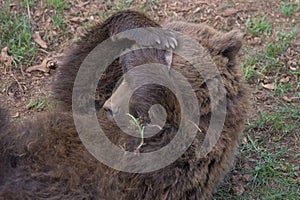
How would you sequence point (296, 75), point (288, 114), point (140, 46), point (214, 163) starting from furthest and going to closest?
1. point (296, 75)
2. point (288, 114)
3. point (140, 46)
4. point (214, 163)

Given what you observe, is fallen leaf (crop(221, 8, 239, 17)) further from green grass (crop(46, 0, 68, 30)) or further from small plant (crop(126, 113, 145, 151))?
small plant (crop(126, 113, 145, 151))

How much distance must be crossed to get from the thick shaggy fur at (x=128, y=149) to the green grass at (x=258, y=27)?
5.27 feet

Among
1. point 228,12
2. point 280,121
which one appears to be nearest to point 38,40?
point 228,12

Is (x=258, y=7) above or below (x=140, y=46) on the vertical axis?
Result: below

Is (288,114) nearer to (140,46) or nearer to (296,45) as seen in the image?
(296,45)

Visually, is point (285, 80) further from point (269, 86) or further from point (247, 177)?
point (247, 177)

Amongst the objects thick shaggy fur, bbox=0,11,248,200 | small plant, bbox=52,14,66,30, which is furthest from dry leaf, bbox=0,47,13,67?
thick shaggy fur, bbox=0,11,248,200

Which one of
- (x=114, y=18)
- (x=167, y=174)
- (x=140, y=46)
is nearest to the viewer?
(x=167, y=174)

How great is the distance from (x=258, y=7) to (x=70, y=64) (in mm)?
2303

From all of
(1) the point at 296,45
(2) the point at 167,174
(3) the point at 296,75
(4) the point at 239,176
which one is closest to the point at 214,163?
(2) the point at 167,174

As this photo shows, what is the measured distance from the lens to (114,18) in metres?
4.03

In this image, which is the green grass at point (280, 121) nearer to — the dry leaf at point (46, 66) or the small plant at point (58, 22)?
the dry leaf at point (46, 66)

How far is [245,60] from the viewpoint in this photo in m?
4.94

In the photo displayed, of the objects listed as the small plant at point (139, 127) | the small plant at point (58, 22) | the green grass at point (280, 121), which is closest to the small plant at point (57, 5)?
the small plant at point (58, 22)
